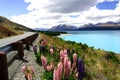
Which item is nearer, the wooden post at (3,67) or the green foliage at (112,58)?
the wooden post at (3,67)

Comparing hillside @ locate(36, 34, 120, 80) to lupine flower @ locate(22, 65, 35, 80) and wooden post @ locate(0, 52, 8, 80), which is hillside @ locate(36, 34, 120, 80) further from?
wooden post @ locate(0, 52, 8, 80)

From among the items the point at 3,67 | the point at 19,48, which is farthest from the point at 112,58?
the point at 3,67

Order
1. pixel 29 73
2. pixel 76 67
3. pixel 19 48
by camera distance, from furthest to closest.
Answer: pixel 19 48, pixel 76 67, pixel 29 73

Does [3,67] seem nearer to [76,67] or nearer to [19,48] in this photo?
[76,67]

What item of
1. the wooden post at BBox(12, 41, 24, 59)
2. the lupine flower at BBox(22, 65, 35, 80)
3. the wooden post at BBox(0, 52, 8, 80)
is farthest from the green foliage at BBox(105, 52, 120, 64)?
the lupine flower at BBox(22, 65, 35, 80)

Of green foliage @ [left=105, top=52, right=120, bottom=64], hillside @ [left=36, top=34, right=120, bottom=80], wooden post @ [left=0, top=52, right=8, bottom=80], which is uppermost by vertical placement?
wooden post @ [left=0, top=52, right=8, bottom=80]

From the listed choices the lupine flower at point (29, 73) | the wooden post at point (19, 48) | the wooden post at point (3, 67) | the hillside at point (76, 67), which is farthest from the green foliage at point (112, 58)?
the lupine flower at point (29, 73)

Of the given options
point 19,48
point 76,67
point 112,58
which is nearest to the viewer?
point 76,67

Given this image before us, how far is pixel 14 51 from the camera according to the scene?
15.7m

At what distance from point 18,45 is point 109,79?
5.40 metres

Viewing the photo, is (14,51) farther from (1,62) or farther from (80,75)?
(80,75)

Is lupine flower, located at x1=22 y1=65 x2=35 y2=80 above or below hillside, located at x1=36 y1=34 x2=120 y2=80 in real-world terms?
above

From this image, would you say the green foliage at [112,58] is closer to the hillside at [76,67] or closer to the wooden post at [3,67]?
the hillside at [76,67]

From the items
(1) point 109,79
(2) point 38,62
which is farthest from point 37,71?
(1) point 109,79
